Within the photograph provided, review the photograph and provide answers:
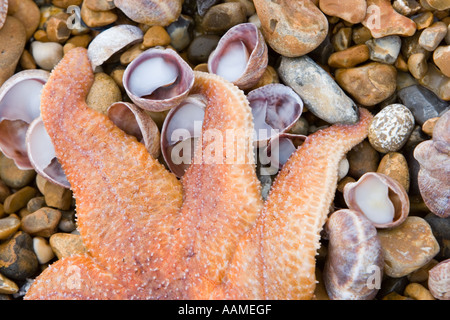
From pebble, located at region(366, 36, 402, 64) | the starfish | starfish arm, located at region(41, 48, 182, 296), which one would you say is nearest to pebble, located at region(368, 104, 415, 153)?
the starfish

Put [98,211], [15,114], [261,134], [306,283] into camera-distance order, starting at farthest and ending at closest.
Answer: [15,114] → [261,134] → [98,211] → [306,283]

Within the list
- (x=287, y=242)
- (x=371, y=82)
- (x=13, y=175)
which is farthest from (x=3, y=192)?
(x=371, y=82)

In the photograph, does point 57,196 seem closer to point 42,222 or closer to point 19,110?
point 42,222

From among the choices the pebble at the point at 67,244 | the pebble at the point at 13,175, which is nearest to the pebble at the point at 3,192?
the pebble at the point at 13,175

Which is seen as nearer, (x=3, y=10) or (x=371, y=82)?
(x=371, y=82)

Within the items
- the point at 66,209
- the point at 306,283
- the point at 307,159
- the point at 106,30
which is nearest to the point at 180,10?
the point at 106,30

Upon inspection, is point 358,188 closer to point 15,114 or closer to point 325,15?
point 325,15
